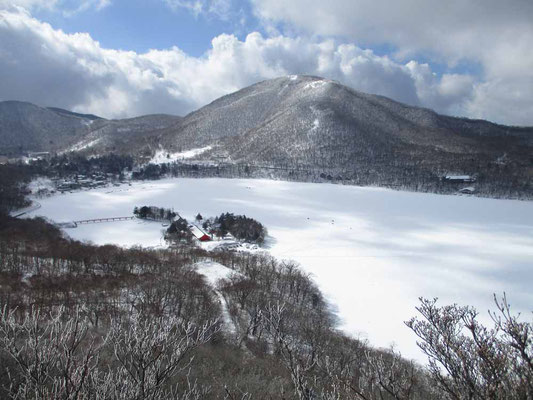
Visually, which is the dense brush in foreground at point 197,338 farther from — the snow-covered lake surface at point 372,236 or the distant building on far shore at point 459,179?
the distant building on far shore at point 459,179

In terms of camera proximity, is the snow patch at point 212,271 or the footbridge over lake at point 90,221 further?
the footbridge over lake at point 90,221

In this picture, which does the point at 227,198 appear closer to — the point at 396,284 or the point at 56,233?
the point at 56,233

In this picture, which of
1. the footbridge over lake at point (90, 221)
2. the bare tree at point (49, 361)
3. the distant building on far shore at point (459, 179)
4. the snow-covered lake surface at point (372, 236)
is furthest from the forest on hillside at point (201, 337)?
the distant building on far shore at point (459, 179)

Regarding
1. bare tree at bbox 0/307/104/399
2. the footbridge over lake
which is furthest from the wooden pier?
bare tree at bbox 0/307/104/399

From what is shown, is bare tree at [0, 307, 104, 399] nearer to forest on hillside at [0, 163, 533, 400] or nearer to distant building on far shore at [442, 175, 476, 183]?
forest on hillside at [0, 163, 533, 400]

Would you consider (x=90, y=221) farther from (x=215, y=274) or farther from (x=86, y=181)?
(x=86, y=181)

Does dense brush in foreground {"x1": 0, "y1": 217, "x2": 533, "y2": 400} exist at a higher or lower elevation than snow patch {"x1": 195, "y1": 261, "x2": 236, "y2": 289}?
higher
